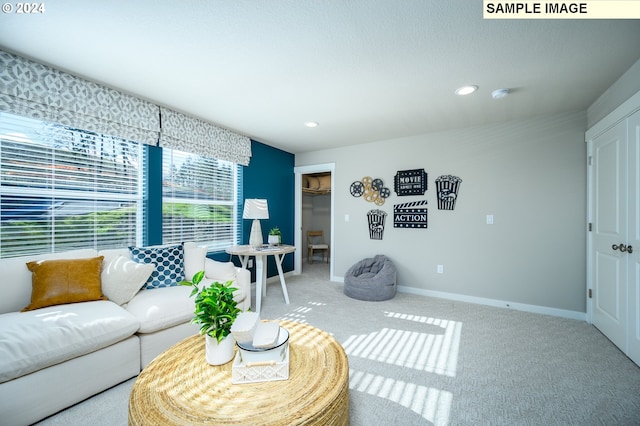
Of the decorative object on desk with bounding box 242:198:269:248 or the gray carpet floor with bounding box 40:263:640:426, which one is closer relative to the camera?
the gray carpet floor with bounding box 40:263:640:426

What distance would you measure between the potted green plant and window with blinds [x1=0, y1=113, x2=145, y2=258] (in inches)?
76.4

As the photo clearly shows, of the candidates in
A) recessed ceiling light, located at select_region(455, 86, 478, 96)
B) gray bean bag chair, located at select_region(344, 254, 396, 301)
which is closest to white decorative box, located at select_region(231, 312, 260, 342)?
gray bean bag chair, located at select_region(344, 254, 396, 301)

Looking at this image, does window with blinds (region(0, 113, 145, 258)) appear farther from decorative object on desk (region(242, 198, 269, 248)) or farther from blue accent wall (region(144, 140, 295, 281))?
decorative object on desk (region(242, 198, 269, 248))

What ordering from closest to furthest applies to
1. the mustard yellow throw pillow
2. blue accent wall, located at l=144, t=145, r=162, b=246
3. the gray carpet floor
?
the gray carpet floor → the mustard yellow throw pillow → blue accent wall, located at l=144, t=145, r=162, b=246

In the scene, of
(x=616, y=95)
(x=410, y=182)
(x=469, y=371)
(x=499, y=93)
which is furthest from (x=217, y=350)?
(x=616, y=95)

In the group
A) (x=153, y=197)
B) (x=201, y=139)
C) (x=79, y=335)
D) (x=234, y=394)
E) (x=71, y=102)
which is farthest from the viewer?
(x=201, y=139)

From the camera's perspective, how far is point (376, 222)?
424cm

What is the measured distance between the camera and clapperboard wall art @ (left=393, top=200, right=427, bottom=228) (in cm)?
387

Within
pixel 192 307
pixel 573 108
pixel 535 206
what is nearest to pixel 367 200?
pixel 535 206

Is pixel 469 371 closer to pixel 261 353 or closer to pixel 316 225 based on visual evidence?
pixel 261 353

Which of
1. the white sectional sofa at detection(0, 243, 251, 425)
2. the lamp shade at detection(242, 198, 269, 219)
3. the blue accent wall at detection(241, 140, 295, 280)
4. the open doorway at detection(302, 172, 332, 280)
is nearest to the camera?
the white sectional sofa at detection(0, 243, 251, 425)

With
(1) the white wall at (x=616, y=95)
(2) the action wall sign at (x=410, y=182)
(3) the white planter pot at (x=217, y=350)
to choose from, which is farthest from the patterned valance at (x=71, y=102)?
(1) the white wall at (x=616, y=95)

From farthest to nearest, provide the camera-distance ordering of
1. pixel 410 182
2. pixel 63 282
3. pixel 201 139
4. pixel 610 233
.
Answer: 1. pixel 410 182
2. pixel 201 139
3. pixel 610 233
4. pixel 63 282

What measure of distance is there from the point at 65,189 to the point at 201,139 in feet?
4.66
